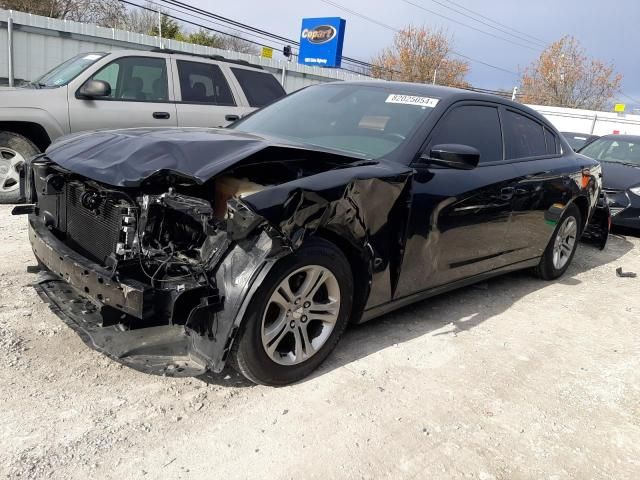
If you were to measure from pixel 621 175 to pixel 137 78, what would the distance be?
723cm

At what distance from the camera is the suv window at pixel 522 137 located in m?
4.57

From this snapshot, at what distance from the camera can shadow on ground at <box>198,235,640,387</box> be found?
337 cm

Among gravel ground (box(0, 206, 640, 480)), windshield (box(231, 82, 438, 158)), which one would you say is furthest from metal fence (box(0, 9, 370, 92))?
windshield (box(231, 82, 438, 158))

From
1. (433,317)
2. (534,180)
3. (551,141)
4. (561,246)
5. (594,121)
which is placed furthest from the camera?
(594,121)

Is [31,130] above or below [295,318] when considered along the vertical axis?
above

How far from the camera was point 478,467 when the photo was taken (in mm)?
2525

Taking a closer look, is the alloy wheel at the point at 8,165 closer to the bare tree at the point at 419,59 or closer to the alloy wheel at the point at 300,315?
the alloy wheel at the point at 300,315

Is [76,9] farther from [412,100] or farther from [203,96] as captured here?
[412,100]

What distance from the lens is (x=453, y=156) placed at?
3.43m

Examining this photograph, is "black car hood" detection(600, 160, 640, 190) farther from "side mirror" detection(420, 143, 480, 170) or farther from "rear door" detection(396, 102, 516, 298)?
"side mirror" detection(420, 143, 480, 170)

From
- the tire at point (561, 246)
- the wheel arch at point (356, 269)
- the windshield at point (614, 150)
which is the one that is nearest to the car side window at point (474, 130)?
the wheel arch at point (356, 269)

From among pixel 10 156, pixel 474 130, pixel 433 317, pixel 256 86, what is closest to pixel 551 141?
pixel 474 130

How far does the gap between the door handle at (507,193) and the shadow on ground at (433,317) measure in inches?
37.5

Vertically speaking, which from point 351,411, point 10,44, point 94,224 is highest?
point 10,44
